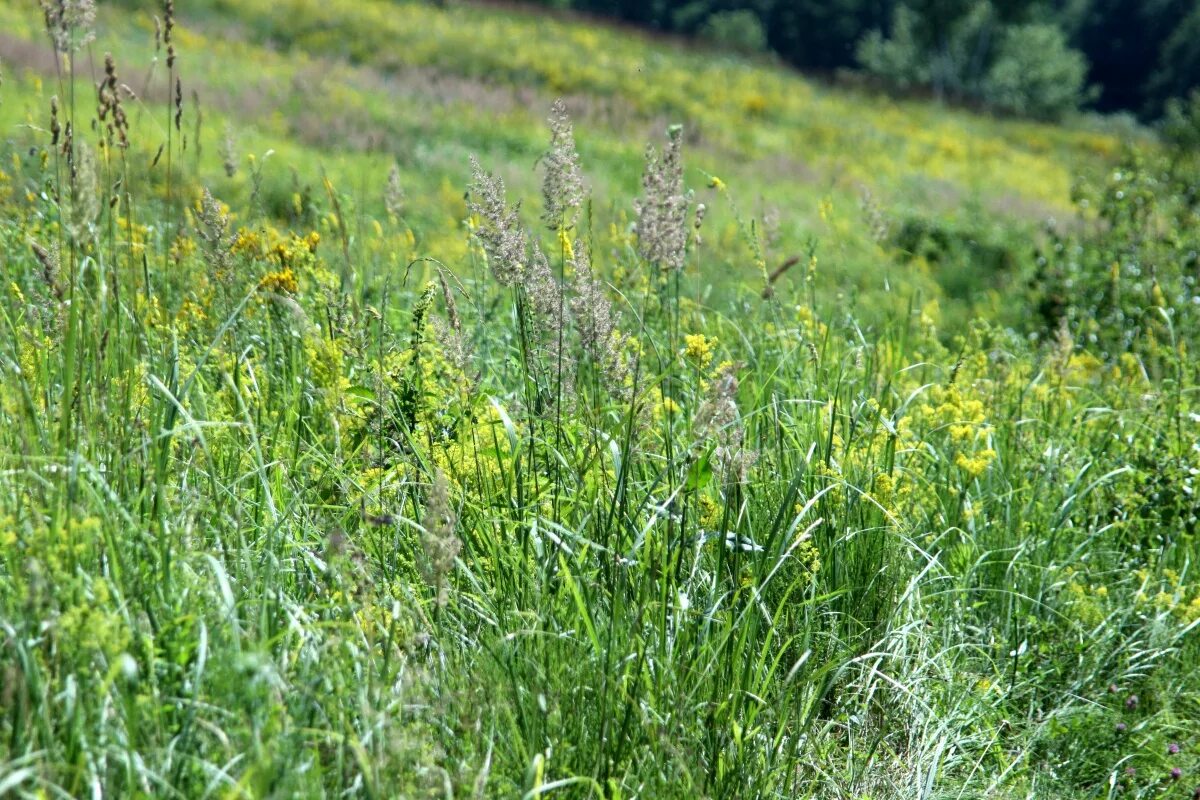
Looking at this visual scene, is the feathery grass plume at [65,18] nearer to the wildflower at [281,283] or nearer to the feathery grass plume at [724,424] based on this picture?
the wildflower at [281,283]

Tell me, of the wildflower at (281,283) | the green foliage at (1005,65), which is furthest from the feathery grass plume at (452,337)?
the green foliage at (1005,65)

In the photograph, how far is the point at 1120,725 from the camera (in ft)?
8.46

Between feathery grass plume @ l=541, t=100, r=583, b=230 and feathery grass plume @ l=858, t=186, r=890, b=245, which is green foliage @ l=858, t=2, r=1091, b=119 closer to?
feathery grass plume @ l=858, t=186, r=890, b=245

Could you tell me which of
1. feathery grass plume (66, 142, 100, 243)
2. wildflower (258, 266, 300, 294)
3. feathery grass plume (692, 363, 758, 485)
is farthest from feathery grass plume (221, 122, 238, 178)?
feathery grass plume (692, 363, 758, 485)

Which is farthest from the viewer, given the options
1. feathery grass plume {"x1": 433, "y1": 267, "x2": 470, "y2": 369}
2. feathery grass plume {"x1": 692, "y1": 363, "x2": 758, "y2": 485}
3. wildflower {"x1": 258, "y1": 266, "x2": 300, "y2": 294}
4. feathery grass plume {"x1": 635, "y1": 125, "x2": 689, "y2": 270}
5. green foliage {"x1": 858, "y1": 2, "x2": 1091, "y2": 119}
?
green foliage {"x1": 858, "y1": 2, "x2": 1091, "y2": 119}

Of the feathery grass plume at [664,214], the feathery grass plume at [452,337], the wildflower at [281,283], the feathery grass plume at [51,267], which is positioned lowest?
the wildflower at [281,283]

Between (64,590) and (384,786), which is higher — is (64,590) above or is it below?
above

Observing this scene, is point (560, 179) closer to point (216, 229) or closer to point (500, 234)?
point (500, 234)

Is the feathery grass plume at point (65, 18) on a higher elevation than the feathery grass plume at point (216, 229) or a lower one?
higher

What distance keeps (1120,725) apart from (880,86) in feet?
92.3

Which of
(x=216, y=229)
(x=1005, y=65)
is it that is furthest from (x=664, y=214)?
(x=1005, y=65)

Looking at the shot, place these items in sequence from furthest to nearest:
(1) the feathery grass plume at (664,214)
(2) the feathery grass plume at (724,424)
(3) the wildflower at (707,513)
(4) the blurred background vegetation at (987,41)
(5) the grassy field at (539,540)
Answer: (4) the blurred background vegetation at (987,41) → (3) the wildflower at (707,513) → (1) the feathery grass plume at (664,214) → (2) the feathery grass plume at (724,424) → (5) the grassy field at (539,540)

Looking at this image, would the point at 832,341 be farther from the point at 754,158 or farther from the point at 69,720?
the point at 754,158

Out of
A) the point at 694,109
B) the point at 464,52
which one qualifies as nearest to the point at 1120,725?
the point at 694,109
